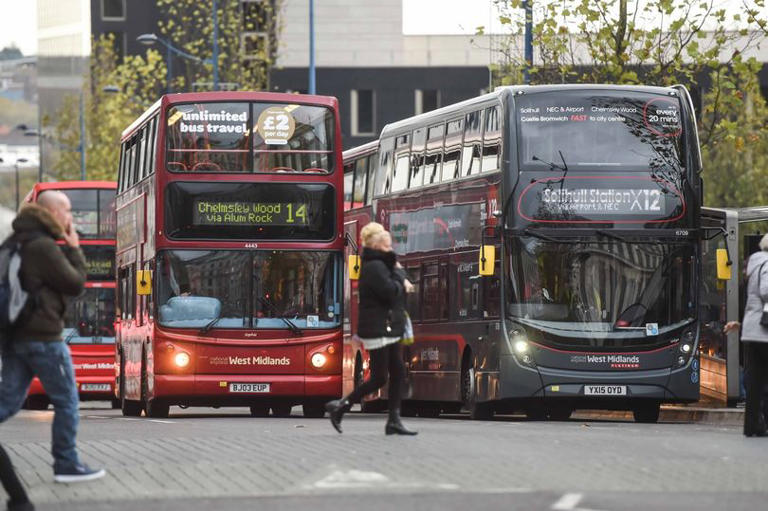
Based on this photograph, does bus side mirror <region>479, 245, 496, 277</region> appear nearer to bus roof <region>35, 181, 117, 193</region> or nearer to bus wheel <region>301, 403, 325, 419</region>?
bus wheel <region>301, 403, 325, 419</region>

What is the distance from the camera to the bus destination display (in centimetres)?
2409

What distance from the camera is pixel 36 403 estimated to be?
41.0 metres

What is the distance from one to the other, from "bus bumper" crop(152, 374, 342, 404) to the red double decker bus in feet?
0.04

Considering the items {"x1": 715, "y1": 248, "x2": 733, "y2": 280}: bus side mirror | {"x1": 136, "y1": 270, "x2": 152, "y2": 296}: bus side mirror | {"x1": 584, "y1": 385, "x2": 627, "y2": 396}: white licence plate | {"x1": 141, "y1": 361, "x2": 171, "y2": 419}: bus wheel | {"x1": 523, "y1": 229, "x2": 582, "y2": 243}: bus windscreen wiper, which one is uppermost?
{"x1": 523, "y1": 229, "x2": 582, "y2": 243}: bus windscreen wiper

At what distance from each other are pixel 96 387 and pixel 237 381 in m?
13.8

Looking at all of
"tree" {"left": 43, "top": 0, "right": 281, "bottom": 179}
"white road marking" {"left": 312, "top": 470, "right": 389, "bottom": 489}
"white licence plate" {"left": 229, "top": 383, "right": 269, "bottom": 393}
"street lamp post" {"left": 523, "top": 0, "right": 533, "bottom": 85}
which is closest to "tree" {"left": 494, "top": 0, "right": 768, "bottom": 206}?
"street lamp post" {"left": 523, "top": 0, "right": 533, "bottom": 85}

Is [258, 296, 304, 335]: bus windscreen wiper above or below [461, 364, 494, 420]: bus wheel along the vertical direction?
above

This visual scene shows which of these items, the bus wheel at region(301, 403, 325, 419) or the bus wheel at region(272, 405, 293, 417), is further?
the bus wheel at region(272, 405, 293, 417)

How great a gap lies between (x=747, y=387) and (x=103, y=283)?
21651mm

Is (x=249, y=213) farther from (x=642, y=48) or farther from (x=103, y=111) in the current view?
(x=103, y=111)

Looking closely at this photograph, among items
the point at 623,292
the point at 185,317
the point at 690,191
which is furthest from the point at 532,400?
the point at 185,317

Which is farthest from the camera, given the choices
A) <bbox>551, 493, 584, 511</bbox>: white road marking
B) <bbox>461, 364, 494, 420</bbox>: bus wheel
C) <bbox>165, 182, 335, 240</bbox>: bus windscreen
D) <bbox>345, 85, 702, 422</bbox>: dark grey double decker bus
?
<bbox>165, 182, 335, 240</bbox>: bus windscreen

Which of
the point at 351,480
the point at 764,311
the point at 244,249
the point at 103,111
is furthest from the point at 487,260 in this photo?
the point at 103,111

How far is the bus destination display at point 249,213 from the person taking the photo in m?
24.1
